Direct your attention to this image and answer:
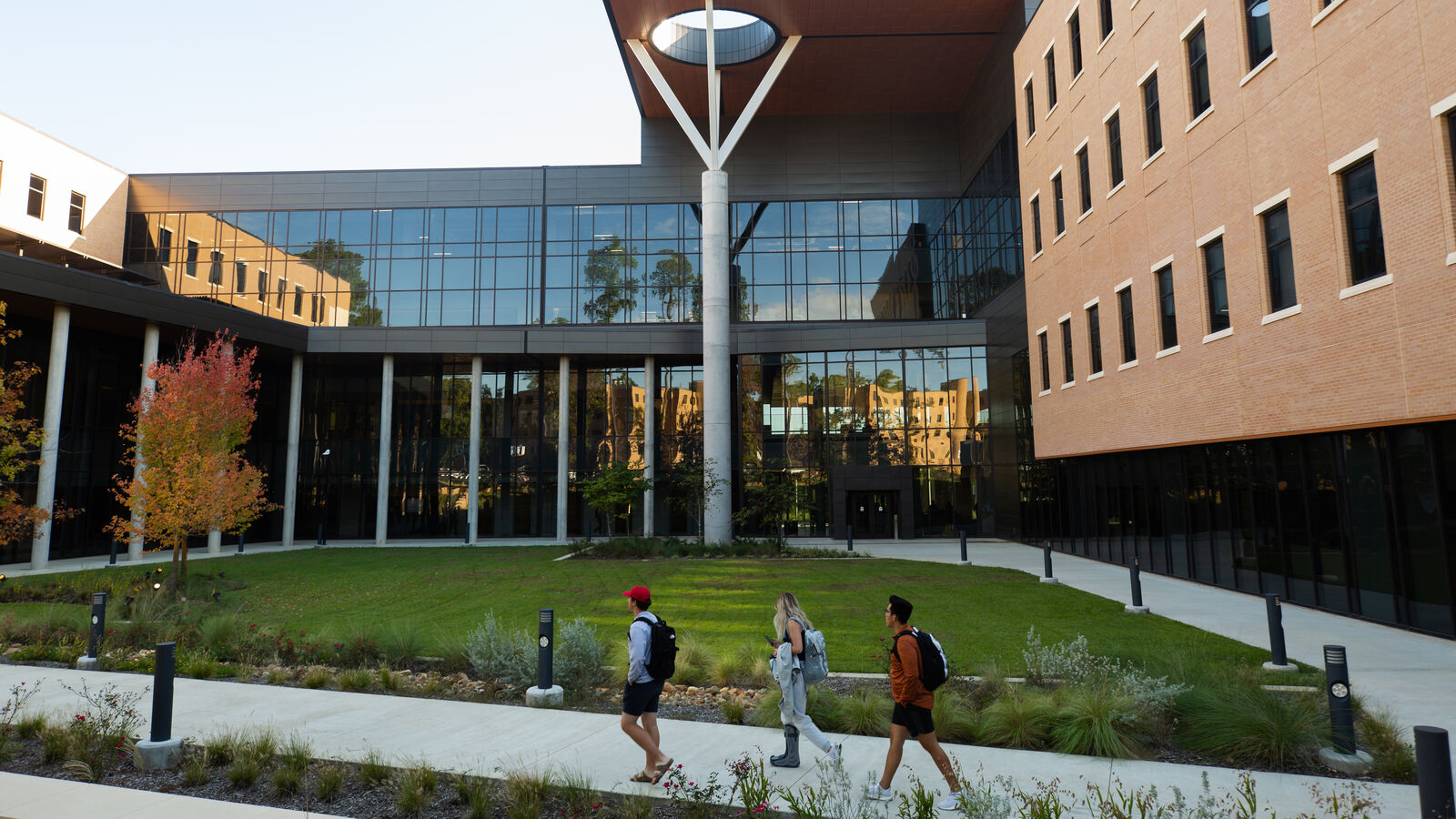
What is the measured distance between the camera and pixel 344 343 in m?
37.3

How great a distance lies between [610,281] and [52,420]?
76.9 feet

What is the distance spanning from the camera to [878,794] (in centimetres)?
638

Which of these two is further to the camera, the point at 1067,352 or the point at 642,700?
the point at 1067,352

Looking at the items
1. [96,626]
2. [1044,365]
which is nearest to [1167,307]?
[1044,365]

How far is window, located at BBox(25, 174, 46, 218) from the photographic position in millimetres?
35031

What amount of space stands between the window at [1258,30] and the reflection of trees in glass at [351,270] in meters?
38.2

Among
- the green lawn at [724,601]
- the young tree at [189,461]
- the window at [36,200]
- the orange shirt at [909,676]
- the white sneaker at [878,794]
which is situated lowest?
the green lawn at [724,601]

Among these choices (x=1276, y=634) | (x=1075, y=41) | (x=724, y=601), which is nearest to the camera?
(x=1276, y=634)

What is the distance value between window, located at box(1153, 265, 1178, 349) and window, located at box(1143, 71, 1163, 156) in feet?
10.5

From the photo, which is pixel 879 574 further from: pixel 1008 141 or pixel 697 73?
pixel 697 73

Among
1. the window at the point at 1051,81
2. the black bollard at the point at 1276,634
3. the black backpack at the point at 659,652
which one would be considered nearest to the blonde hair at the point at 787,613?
the black backpack at the point at 659,652

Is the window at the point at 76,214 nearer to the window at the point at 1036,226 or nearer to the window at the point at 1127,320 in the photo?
the window at the point at 1036,226

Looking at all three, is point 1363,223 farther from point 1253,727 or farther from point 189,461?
point 189,461

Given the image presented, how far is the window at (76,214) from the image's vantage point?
124ft
